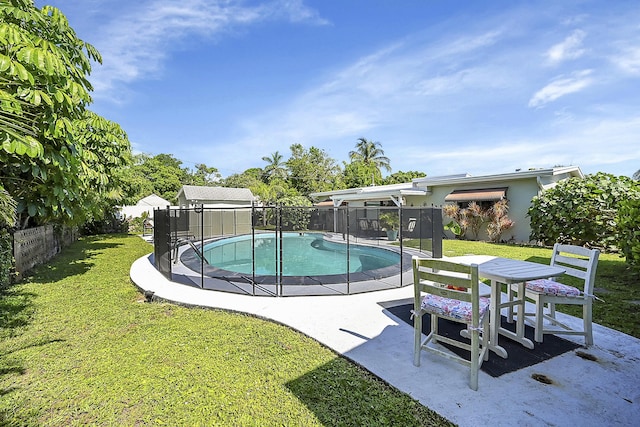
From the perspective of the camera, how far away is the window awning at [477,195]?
13.2 metres

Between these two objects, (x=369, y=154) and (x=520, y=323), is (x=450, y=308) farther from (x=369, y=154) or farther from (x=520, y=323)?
(x=369, y=154)

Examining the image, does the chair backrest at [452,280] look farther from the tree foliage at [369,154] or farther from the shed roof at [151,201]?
the tree foliage at [369,154]

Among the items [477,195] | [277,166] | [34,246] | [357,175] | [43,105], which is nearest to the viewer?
[43,105]

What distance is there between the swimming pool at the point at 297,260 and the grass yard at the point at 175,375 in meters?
2.24

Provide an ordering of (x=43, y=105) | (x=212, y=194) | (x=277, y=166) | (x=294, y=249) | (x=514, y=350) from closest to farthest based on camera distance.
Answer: (x=43, y=105) < (x=514, y=350) < (x=294, y=249) < (x=212, y=194) < (x=277, y=166)

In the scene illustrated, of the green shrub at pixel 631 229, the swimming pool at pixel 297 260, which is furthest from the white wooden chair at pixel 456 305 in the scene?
the green shrub at pixel 631 229

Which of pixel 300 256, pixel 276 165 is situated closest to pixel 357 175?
pixel 276 165

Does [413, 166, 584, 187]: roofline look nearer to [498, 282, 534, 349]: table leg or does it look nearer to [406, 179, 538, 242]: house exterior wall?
[406, 179, 538, 242]: house exterior wall

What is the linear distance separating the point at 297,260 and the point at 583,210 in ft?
32.8

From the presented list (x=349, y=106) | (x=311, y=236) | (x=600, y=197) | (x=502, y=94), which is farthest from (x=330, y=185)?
(x=600, y=197)

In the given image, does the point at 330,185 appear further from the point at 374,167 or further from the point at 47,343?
the point at 47,343

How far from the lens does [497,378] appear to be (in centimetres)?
259

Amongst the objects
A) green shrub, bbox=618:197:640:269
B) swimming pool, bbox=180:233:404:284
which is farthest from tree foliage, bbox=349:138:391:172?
green shrub, bbox=618:197:640:269

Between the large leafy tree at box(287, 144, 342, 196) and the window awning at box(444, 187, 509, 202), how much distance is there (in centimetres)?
1687
